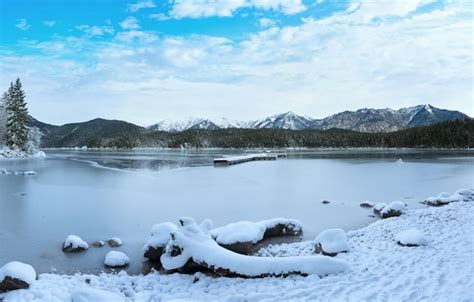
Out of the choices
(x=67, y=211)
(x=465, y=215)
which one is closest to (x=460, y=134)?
(x=465, y=215)

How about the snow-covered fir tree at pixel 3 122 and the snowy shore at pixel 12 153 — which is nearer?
the snowy shore at pixel 12 153

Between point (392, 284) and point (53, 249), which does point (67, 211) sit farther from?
point (392, 284)

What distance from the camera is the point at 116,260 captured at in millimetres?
11594

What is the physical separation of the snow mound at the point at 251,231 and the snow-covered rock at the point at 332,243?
91.1 inches

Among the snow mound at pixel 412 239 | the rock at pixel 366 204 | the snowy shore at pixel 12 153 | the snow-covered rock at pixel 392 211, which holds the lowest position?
the rock at pixel 366 204

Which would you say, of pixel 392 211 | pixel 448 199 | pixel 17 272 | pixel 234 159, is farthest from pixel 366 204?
pixel 234 159

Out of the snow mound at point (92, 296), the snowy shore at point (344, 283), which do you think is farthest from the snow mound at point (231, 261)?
the snow mound at point (92, 296)

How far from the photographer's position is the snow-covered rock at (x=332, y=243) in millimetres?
12039

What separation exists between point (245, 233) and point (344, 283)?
14.1 ft

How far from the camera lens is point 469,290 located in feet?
25.2

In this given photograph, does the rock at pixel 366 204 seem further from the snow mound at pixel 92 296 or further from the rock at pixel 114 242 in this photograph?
the snow mound at pixel 92 296

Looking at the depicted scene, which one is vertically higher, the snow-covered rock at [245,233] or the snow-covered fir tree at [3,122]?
the snow-covered fir tree at [3,122]

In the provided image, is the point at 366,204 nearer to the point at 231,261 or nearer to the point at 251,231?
the point at 251,231

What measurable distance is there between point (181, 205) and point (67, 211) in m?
6.43
